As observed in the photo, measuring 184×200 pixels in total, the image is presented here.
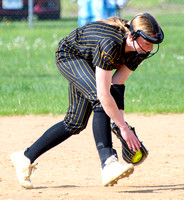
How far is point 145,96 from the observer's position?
27.0 feet

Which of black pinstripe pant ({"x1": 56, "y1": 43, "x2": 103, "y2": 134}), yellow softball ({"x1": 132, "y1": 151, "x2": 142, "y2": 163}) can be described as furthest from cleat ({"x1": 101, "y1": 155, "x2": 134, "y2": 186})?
black pinstripe pant ({"x1": 56, "y1": 43, "x2": 103, "y2": 134})

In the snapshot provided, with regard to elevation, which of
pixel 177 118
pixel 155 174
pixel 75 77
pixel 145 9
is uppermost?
pixel 75 77

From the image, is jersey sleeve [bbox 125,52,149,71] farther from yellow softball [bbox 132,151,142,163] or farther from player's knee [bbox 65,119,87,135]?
yellow softball [bbox 132,151,142,163]

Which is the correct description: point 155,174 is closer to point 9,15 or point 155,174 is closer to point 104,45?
point 104,45

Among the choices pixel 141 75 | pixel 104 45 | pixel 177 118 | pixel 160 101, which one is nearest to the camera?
pixel 104 45

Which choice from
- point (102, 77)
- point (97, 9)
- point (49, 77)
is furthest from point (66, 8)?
point (102, 77)

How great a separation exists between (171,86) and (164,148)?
140 inches

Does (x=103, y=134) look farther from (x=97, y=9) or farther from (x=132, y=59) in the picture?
(x=97, y=9)

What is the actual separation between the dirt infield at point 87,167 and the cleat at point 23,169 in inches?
2.7

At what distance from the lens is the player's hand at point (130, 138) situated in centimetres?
381

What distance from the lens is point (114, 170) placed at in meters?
3.72

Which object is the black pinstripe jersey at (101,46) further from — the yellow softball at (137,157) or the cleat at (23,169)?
the cleat at (23,169)

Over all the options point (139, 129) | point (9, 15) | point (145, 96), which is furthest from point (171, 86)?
point (9, 15)

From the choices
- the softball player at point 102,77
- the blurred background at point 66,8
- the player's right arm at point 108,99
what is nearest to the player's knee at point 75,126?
the softball player at point 102,77
